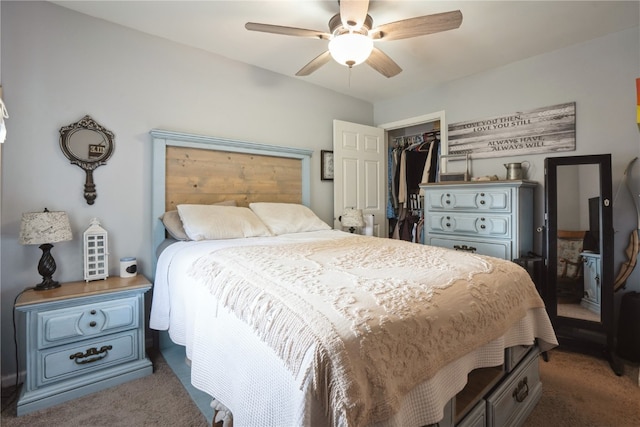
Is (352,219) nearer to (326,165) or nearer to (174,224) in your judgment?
(326,165)

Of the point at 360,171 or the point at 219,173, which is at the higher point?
the point at 360,171

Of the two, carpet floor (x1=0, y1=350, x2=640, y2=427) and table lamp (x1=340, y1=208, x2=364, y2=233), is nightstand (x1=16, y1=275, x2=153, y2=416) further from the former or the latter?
table lamp (x1=340, y1=208, x2=364, y2=233)

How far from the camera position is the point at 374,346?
Result: 0.82 m

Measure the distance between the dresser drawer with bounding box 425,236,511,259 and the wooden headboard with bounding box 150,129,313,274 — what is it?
1458mm

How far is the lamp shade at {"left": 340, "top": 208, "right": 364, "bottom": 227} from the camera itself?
3344 millimetres

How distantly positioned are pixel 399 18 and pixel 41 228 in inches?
106

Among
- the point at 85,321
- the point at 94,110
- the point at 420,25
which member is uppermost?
the point at 420,25

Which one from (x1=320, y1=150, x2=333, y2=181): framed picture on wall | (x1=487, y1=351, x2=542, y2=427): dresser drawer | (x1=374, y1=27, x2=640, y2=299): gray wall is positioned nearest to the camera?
(x1=487, y1=351, x2=542, y2=427): dresser drawer

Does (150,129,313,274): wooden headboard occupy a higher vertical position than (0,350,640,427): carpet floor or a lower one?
higher

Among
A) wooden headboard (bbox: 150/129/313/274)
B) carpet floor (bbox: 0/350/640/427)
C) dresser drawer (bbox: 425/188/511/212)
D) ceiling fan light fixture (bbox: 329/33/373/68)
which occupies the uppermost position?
ceiling fan light fixture (bbox: 329/33/373/68)

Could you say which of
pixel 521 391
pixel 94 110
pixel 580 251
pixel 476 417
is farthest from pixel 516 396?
pixel 94 110

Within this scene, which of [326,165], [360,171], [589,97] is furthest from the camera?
[360,171]

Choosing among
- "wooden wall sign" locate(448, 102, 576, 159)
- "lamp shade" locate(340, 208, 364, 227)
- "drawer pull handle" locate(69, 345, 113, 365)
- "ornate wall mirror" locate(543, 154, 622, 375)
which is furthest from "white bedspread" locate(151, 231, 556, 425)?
"wooden wall sign" locate(448, 102, 576, 159)

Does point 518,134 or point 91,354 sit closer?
point 91,354
